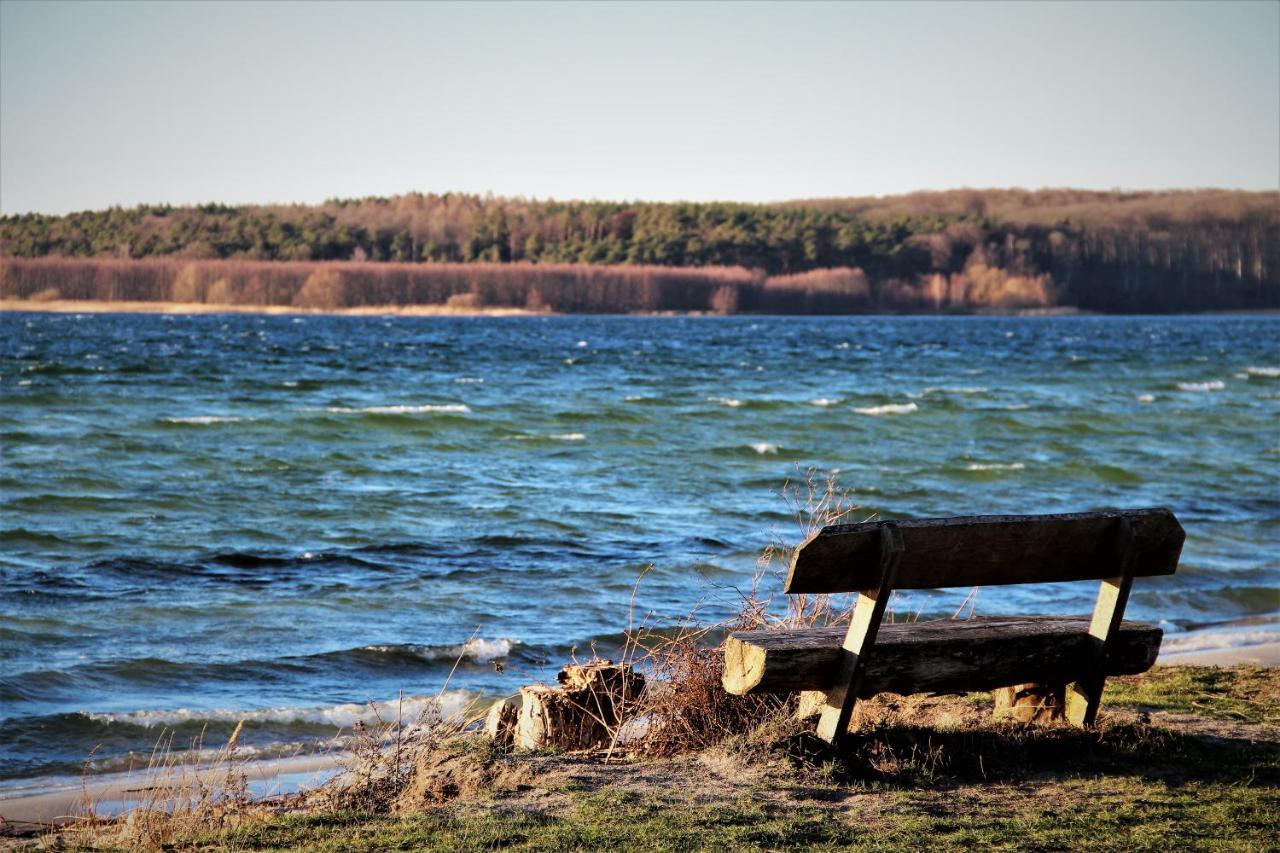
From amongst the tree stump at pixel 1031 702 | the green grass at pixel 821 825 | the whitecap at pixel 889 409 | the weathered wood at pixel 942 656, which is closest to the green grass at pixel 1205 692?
the tree stump at pixel 1031 702

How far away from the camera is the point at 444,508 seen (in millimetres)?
15180

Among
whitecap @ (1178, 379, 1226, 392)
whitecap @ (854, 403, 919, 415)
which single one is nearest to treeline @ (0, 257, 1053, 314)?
whitecap @ (1178, 379, 1226, 392)

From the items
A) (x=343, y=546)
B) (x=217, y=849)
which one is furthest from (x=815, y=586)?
(x=343, y=546)

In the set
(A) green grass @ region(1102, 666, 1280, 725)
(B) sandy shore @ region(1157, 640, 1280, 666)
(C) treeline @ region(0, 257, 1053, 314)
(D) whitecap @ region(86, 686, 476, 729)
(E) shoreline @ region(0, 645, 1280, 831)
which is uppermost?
(C) treeline @ region(0, 257, 1053, 314)

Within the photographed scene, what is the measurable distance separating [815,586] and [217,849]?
2.19 metres

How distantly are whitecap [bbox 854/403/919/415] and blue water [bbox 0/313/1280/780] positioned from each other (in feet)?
0.62

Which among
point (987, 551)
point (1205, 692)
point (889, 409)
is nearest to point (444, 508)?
point (1205, 692)

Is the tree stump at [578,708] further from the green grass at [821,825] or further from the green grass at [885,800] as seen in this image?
the green grass at [821,825]

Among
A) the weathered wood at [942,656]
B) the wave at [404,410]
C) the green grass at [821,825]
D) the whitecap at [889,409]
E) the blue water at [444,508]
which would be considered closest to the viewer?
the green grass at [821,825]

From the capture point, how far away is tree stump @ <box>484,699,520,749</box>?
5688 mm

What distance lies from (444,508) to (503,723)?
9628mm

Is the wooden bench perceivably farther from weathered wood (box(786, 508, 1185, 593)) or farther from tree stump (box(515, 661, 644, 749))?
tree stump (box(515, 661, 644, 749))

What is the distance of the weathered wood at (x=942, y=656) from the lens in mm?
Result: 4645

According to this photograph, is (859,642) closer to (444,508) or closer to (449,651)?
(449,651)
